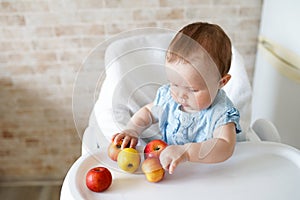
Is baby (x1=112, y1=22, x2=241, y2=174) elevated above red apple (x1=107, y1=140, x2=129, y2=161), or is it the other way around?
baby (x1=112, y1=22, x2=241, y2=174)

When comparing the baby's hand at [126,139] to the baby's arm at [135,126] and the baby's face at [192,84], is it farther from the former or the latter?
the baby's face at [192,84]

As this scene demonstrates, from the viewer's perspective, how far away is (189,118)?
87cm

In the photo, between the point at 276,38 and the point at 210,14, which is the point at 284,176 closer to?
the point at 276,38

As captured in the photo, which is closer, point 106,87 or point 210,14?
point 106,87

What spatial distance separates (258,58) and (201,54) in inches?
35.0

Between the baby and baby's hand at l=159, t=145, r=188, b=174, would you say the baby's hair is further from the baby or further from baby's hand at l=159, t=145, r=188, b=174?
baby's hand at l=159, t=145, r=188, b=174

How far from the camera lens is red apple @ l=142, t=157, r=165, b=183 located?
29.6 inches

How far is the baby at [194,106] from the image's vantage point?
0.74 meters

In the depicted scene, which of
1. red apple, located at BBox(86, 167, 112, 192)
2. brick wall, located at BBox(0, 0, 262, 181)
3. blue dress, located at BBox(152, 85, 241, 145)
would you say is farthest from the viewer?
brick wall, located at BBox(0, 0, 262, 181)

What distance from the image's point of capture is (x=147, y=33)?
1.00m

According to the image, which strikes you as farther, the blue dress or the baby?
the blue dress

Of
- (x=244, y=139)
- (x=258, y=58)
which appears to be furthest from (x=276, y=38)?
(x=244, y=139)

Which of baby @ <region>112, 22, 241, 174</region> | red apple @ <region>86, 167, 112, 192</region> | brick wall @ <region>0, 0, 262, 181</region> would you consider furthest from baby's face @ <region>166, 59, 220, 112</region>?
brick wall @ <region>0, 0, 262, 181</region>

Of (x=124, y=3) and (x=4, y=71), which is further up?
(x=124, y=3)
